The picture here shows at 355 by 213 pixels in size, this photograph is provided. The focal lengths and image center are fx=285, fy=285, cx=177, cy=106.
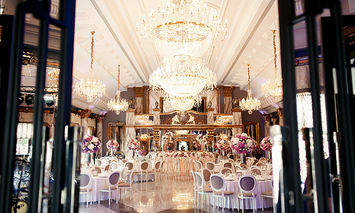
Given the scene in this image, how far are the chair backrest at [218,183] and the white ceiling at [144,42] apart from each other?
178 inches

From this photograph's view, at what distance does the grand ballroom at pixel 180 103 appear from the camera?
1872 mm

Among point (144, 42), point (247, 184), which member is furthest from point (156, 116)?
point (247, 184)

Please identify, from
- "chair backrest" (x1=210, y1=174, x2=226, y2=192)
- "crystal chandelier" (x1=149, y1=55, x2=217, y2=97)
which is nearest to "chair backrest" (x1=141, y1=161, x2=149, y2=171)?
"crystal chandelier" (x1=149, y1=55, x2=217, y2=97)

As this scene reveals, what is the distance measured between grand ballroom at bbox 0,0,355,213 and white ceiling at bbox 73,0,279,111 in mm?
51

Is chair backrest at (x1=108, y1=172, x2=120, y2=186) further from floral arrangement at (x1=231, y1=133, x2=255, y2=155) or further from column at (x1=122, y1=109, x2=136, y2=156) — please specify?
column at (x1=122, y1=109, x2=136, y2=156)

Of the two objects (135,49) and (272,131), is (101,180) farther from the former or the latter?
(272,131)

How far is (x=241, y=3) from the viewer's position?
7680mm

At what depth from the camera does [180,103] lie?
11.0m

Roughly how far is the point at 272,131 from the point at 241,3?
6696 millimetres

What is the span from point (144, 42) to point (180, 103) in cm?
271

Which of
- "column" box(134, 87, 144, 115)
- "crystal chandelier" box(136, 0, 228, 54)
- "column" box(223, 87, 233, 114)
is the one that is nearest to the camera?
"crystal chandelier" box(136, 0, 228, 54)

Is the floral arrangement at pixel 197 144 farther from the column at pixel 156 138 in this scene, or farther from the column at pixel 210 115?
the column at pixel 156 138

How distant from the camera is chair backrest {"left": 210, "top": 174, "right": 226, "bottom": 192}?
21.4 feet

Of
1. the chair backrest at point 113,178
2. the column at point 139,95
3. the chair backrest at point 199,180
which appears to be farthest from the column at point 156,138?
the chair backrest at point 199,180
